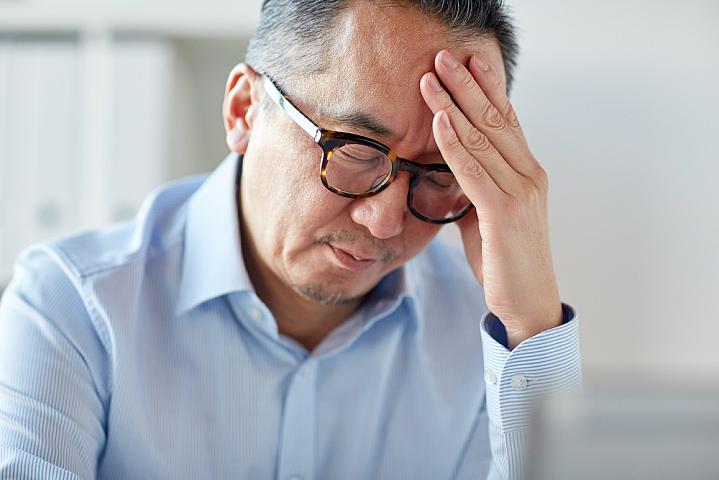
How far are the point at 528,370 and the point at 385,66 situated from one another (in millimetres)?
468

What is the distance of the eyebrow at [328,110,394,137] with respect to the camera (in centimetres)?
111

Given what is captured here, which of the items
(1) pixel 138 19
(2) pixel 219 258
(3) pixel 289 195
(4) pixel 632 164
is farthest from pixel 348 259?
(4) pixel 632 164

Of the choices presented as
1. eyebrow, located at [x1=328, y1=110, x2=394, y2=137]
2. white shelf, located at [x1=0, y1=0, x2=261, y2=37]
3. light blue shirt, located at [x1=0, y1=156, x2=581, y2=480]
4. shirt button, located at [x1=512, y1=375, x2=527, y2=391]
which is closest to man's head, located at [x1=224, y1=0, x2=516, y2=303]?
eyebrow, located at [x1=328, y1=110, x2=394, y2=137]

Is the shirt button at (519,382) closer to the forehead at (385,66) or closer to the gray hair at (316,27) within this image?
the forehead at (385,66)

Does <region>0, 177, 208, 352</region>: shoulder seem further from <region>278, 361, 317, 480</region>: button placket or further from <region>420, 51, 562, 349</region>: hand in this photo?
<region>420, 51, 562, 349</region>: hand

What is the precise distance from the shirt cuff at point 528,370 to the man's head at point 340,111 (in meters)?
0.20

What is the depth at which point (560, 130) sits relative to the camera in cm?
258

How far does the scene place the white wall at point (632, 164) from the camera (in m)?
2.49

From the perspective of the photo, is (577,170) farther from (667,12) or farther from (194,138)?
(194,138)

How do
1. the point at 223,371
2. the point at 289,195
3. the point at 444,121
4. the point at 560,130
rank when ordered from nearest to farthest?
the point at 444,121, the point at 289,195, the point at 223,371, the point at 560,130

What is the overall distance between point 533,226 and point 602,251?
1.49m

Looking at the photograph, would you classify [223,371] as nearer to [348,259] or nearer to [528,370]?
[348,259]

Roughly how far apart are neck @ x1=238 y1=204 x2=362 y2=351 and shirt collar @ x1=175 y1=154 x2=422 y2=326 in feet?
0.16

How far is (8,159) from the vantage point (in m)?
2.40
